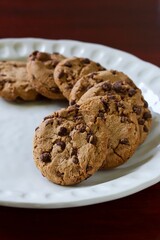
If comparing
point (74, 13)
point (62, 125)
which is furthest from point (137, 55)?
point (62, 125)

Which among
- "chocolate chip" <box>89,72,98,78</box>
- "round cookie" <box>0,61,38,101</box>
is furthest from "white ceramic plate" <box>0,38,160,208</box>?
"chocolate chip" <box>89,72,98,78</box>

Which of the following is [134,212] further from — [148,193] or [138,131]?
[138,131]

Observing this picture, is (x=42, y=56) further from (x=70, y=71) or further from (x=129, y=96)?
(x=129, y=96)

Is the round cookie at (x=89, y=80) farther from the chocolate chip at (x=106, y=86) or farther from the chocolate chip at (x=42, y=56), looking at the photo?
the chocolate chip at (x=42, y=56)

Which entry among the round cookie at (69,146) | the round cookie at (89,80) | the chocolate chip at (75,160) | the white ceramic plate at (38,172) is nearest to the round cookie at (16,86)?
the white ceramic plate at (38,172)

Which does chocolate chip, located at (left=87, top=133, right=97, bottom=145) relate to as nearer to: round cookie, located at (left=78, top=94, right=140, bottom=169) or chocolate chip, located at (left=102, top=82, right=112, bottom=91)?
round cookie, located at (left=78, top=94, right=140, bottom=169)

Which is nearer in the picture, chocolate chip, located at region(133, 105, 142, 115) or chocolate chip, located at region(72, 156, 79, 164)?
chocolate chip, located at region(72, 156, 79, 164)
